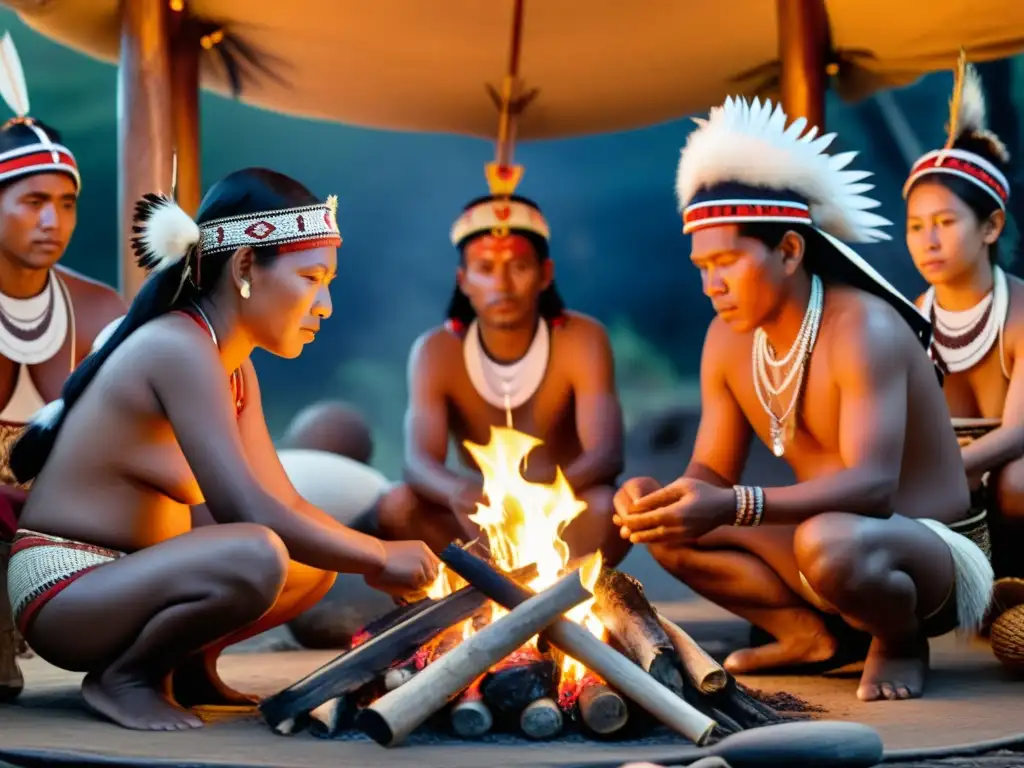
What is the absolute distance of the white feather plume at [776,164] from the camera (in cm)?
439

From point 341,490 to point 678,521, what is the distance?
2547 mm

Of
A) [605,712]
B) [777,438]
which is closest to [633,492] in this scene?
[777,438]

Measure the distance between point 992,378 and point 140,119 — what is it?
3850 millimetres

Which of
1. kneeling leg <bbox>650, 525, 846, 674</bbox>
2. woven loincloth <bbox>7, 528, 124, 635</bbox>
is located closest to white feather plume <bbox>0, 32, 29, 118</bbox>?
woven loincloth <bbox>7, 528, 124, 635</bbox>

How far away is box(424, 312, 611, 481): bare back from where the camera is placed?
5.98m

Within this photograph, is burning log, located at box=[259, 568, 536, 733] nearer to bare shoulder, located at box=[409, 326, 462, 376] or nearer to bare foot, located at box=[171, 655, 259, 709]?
bare foot, located at box=[171, 655, 259, 709]

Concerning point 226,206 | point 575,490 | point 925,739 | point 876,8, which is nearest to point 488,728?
point 925,739

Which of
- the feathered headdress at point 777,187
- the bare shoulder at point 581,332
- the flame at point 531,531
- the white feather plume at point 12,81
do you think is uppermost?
the white feather plume at point 12,81

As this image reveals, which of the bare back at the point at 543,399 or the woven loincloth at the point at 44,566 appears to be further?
the bare back at the point at 543,399

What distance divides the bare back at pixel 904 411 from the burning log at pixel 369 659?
1276 mm

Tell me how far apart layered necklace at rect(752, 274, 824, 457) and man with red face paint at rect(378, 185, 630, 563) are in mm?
1220

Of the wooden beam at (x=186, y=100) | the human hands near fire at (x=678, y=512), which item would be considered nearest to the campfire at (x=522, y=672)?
the human hands near fire at (x=678, y=512)

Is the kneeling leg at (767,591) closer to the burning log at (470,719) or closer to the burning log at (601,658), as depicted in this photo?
the burning log at (601,658)

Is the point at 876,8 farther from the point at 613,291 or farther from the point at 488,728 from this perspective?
the point at 488,728
